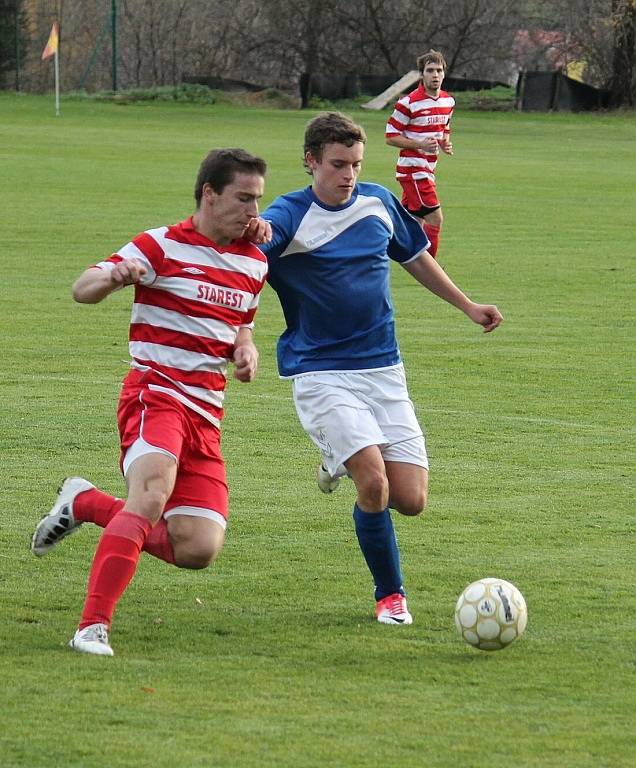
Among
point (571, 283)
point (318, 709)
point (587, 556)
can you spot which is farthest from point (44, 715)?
point (571, 283)

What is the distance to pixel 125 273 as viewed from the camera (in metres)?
4.91

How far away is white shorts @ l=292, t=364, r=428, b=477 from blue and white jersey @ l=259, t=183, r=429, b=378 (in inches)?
2.3

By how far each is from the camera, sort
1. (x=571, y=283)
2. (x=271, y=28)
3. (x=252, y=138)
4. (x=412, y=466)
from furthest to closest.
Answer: (x=271, y=28), (x=252, y=138), (x=571, y=283), (x=412, y=466)

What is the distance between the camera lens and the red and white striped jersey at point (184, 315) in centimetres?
520

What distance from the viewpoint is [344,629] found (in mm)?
5219

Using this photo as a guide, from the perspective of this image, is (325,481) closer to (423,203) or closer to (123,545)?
(123,545)

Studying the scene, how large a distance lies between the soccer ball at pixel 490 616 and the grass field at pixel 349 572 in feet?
0.28

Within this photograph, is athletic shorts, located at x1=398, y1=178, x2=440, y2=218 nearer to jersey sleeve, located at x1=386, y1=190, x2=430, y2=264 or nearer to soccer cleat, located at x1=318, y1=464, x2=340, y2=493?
soccer cleat, located at x1=318, y1=464, x2=340, y2=493

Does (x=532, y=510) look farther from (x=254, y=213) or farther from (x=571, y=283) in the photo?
(x=571, y=283)

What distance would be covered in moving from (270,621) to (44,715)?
1.23 meters

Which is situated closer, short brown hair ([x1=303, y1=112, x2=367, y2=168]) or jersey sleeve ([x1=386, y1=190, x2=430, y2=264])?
short brown hair ([x1=303, y1=112, x2=367, y2=168])

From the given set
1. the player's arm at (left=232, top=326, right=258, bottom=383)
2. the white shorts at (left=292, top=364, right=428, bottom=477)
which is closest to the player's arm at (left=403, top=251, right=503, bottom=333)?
the white shorts at (left=292, top=364, right=428, bottom=477)

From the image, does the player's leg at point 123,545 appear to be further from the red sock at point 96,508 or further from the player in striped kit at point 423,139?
the player in striped kit at point 423,139

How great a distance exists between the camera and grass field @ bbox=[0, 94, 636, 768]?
4152 mm
